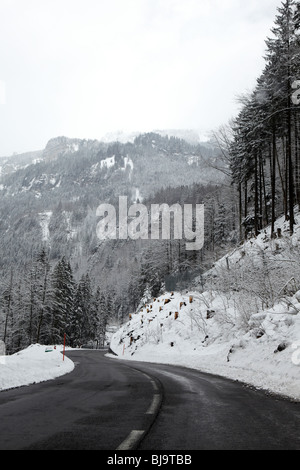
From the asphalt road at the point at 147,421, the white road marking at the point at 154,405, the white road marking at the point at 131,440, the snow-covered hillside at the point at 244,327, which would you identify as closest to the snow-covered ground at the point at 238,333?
the snow-covered hillside at the point at 244,327

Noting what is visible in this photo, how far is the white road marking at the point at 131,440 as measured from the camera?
3.41 metres

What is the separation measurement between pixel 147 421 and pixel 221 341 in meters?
15.1

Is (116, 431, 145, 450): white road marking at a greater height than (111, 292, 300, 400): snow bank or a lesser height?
greater

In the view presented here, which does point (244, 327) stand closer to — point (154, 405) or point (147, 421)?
point (154, 405)

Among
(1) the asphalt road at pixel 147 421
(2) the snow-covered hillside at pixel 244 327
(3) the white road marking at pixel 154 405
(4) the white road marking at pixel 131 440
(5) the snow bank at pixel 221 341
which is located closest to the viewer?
(4) the white road marking at pixel 131 440

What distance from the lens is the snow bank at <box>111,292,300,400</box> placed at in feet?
31.1

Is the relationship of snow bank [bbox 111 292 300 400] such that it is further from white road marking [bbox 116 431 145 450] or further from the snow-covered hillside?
white road marking [bbox 116 431 145 450]

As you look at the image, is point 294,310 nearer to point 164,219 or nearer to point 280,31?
point 280,31

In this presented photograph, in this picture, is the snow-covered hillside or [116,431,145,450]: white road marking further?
the snow-covered hillside

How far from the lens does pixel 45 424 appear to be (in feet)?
14.6

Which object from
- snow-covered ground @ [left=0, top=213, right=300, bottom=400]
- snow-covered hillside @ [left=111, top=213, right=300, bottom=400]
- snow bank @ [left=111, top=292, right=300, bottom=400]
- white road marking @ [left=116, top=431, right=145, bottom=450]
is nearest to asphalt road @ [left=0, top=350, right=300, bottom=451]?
white road marking @ [left=116, top=431, right=145, bottom=450]

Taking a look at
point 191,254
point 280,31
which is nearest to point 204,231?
point 191,254

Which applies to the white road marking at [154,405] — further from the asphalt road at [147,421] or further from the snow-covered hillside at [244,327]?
the snow-covered hillside at [244,327]
